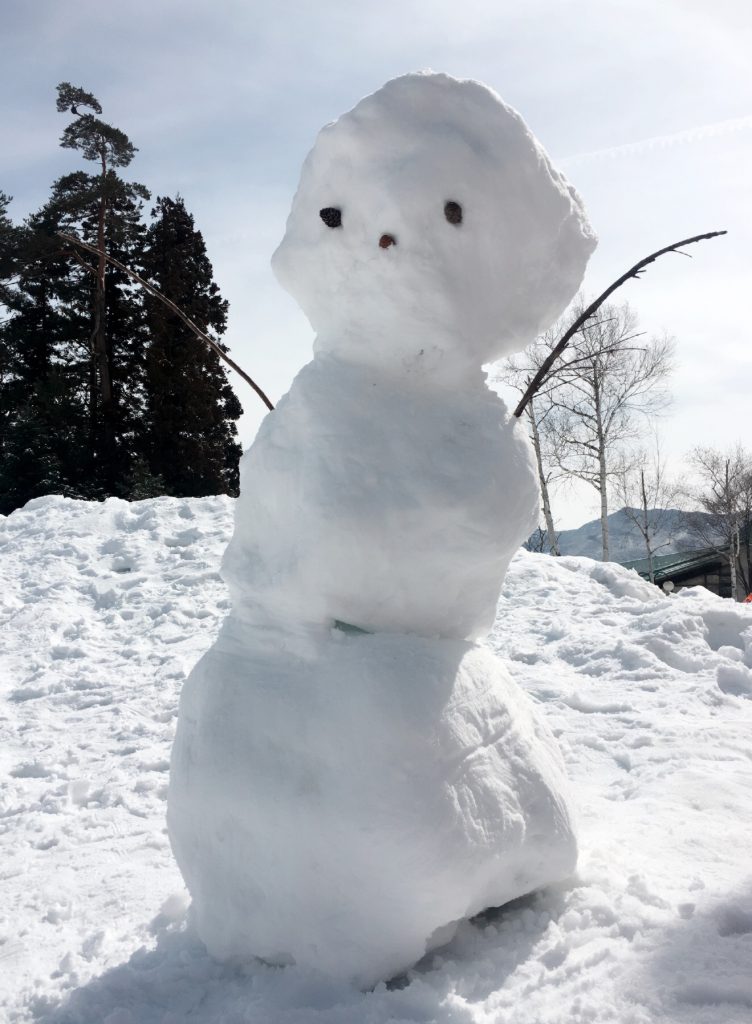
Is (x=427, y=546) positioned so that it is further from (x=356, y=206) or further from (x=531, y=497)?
(x=356, y=206)

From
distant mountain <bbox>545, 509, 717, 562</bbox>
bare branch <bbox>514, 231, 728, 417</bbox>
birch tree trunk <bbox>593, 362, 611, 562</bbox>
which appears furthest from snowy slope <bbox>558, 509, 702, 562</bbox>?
bare branch <bbox>514, 231, 728, 417</bbox>

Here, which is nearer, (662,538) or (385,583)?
(385,583)

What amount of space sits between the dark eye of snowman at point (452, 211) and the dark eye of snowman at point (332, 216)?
1.05 feet

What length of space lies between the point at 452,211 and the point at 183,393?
14198 mm

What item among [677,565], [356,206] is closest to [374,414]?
[356,206]

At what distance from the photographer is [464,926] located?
2.45 metres

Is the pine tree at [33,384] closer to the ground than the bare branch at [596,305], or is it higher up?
higher up

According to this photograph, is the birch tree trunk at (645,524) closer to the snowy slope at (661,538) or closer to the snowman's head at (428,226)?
the snowy slope at (661,538)

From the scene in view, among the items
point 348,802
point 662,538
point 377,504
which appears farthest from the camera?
point 662,538

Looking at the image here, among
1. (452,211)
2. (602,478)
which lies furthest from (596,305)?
(602,478)

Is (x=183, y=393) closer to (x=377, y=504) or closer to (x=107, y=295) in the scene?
(x=107, y=295)

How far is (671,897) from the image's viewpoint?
2553 millimetres

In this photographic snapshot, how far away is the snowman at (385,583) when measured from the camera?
2.14 meters

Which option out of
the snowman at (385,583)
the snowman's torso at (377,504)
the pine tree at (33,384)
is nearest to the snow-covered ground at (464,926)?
the snowman at (385,583)
